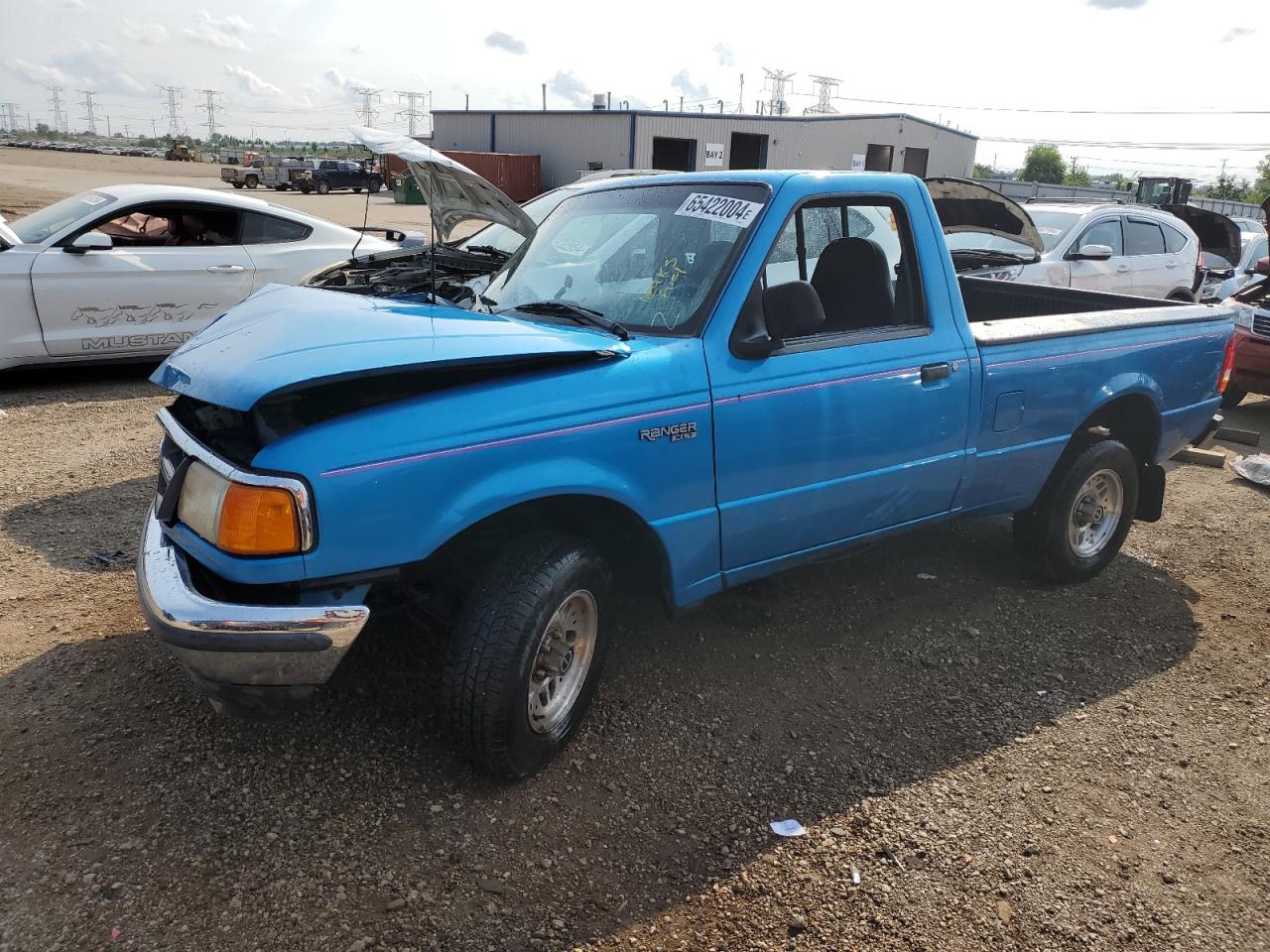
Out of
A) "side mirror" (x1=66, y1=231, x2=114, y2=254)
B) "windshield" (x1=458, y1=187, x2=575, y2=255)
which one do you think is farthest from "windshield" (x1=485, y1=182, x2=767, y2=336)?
"side mirror" (x1=66, y1=231, x2=114, y2=254)

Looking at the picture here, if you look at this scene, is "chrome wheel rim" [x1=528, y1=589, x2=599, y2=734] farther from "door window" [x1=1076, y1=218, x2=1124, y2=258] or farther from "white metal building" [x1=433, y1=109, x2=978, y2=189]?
"white metal building" [x1=433, y1=109, x2=978, y2=189]

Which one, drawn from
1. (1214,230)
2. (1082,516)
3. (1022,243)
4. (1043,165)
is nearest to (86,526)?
(1082,516)

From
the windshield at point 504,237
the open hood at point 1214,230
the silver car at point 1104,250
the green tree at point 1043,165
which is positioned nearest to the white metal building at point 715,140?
the open hood at point 1214,230

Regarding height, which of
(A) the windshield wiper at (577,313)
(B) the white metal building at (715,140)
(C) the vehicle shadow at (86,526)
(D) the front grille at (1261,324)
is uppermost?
(B) the white metal building at (715,140)

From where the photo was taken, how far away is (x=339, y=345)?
2.76 metres

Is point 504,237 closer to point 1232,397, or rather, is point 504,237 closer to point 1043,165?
point 1232,397

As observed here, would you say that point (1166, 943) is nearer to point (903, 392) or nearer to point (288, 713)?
point (903, 392)

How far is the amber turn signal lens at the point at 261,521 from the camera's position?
2465mm

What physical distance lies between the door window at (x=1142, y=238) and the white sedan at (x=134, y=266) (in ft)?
27.3

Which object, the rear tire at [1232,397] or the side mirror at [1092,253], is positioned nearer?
the side mirror at [1092,253]

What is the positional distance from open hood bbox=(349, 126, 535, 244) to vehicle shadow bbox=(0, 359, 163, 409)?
407 cm

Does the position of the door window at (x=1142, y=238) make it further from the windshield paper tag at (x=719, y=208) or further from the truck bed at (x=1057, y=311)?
the windshield paper tag at (x=719, y=208)

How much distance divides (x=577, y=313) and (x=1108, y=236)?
28.5 ft

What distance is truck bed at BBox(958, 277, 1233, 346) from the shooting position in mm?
4227
